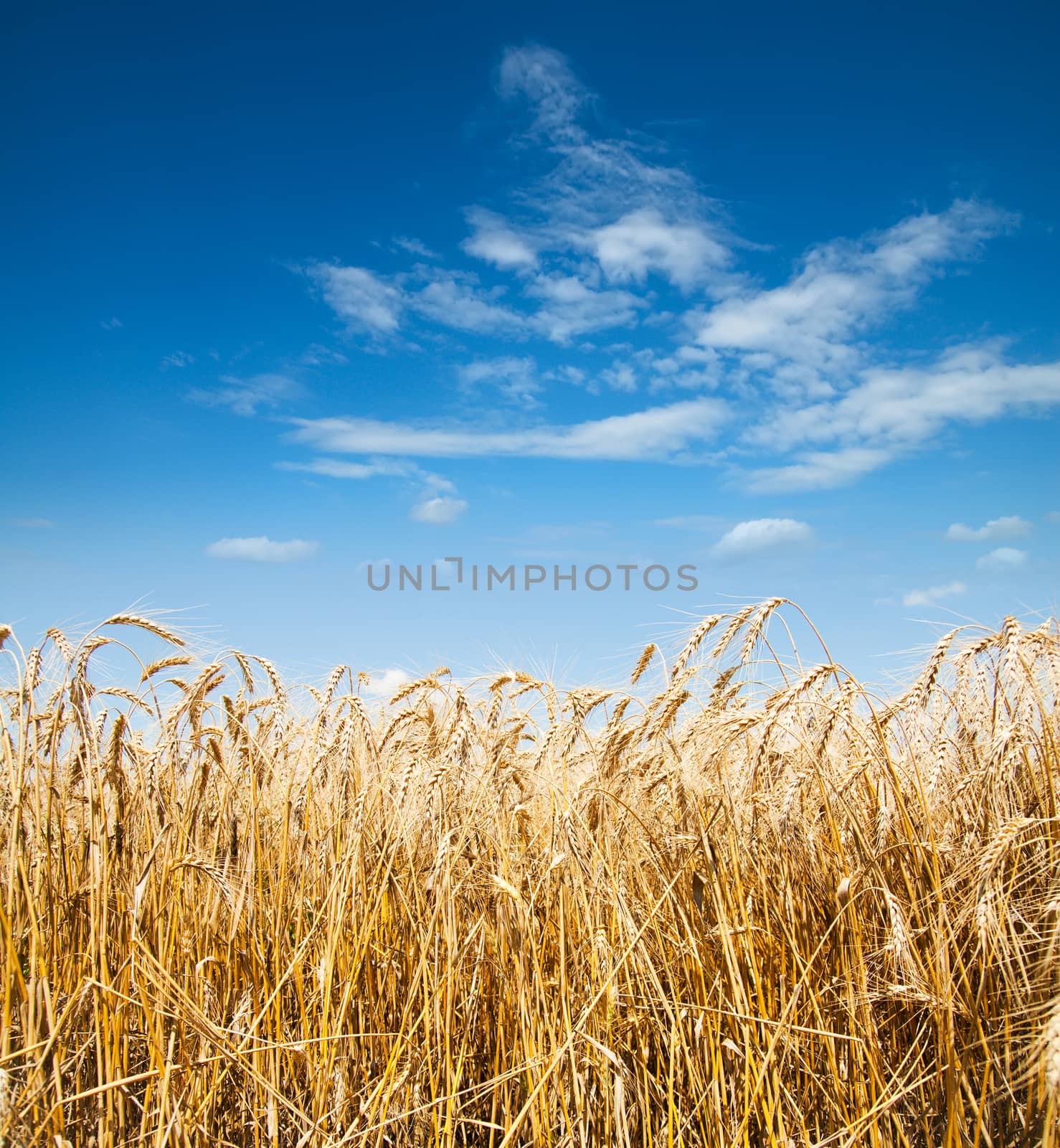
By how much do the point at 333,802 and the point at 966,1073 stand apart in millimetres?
2366

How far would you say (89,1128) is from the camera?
247cm

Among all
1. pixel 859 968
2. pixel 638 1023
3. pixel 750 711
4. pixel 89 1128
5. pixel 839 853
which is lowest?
pixel 89 1128

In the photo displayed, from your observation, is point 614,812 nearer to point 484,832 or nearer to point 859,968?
point 484,832

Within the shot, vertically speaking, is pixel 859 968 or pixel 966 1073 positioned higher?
pixel 859 968

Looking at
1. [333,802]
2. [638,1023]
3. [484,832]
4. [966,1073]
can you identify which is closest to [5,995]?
[333,802]

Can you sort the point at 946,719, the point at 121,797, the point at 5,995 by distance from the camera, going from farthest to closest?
the point at 946,719 → the point at 121,797 → the point at 5,995

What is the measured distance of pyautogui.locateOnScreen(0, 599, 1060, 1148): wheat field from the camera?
224 centimetres

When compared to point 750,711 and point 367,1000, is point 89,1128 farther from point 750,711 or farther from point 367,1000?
point 750,711

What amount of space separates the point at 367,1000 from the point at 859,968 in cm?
170

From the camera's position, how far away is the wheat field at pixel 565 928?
88.4 inches

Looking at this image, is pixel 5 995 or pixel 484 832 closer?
pixel 5 995

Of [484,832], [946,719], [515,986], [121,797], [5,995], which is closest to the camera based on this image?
[5,995]

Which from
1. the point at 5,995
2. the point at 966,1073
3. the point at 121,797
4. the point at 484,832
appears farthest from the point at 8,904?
the point at 966,1073

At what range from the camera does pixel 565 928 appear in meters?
2.58
